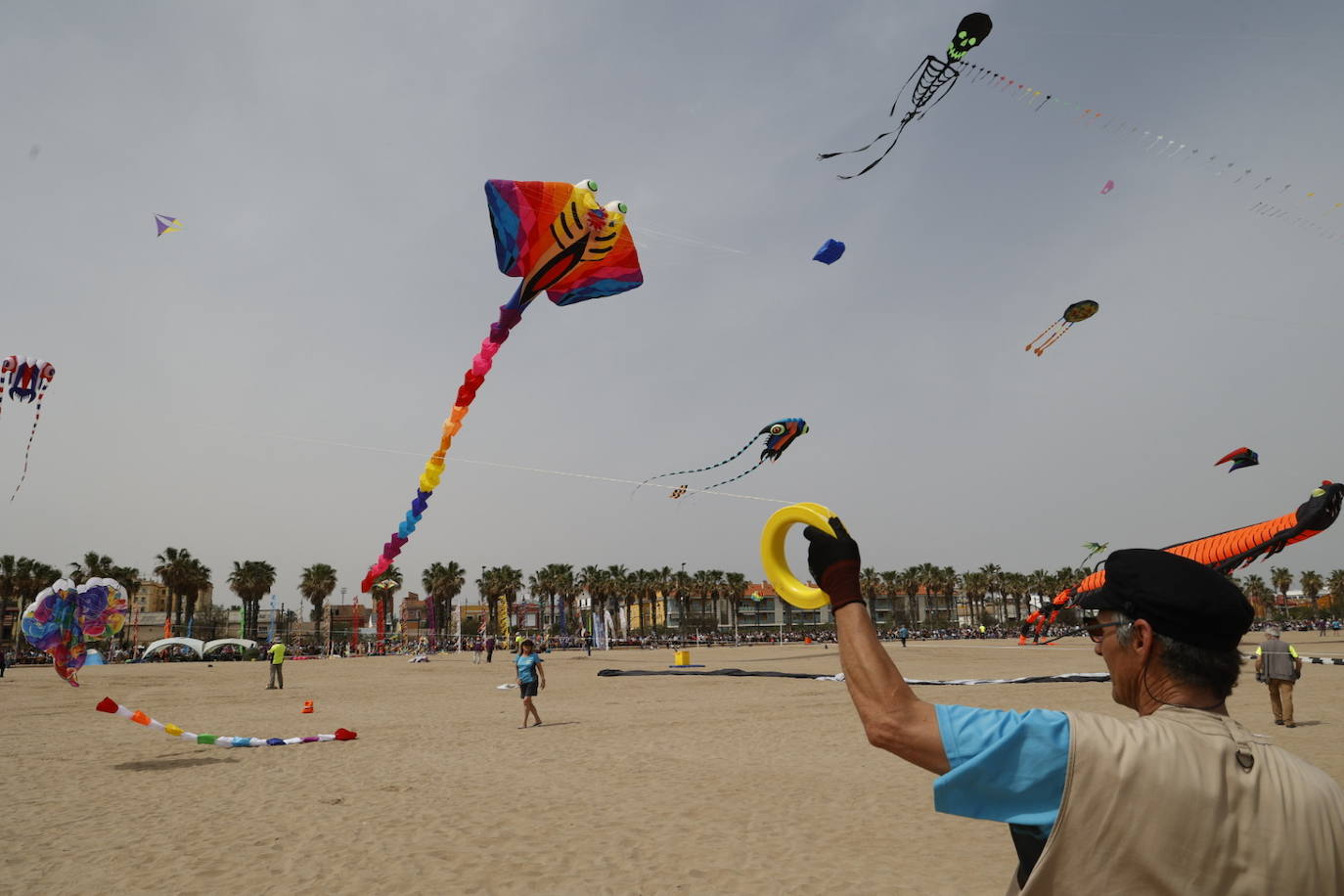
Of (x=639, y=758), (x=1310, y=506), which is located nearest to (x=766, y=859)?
(x=639, y=758)

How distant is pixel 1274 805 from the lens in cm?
145

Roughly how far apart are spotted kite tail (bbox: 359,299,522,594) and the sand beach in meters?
3.62

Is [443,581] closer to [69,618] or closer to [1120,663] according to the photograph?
[69,618]

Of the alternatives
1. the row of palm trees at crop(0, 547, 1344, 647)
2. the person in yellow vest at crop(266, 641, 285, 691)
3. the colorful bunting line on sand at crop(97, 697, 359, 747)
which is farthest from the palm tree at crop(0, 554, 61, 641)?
the colorful bunting line on sand at crop(97, 697, 359, 747)

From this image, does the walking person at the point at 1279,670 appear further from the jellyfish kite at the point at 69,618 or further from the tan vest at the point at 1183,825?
the jellyfish kite at the point at 69,618

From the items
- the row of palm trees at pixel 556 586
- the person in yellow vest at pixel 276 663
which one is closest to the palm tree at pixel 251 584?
the row of palm trees at pixel 556 586

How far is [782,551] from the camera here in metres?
2.96

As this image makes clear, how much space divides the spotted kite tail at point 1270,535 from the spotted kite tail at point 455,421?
2340 centimetres

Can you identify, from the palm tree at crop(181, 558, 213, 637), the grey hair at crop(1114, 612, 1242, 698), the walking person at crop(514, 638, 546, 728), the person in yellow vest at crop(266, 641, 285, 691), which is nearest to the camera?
the grey hair at crop(1114, 612, 1242, 698)

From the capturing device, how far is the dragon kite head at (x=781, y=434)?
23.9 meters

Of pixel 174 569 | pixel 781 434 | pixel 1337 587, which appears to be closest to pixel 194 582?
pixel 174 569

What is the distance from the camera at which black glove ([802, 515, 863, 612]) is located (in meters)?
1.87

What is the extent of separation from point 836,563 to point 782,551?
106cm

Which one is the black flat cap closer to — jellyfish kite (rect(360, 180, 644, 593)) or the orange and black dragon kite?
jellyfish kite (rect(360, 180, 644, 593))
